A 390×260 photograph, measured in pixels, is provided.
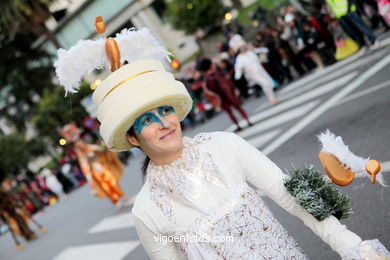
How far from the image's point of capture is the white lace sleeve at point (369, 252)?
1684 mm

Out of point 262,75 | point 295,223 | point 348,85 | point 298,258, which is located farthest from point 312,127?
point 298,258

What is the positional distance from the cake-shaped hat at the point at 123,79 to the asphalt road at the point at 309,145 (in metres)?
2.35

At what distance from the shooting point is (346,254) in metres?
1.76

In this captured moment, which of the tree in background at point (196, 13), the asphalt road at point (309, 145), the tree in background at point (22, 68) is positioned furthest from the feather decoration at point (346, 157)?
the tree in background at point (22, 68)

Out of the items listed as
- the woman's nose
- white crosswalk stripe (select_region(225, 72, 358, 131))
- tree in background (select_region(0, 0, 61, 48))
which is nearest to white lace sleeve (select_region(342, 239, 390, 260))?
the woman's nose

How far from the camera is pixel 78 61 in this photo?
2.17 metres

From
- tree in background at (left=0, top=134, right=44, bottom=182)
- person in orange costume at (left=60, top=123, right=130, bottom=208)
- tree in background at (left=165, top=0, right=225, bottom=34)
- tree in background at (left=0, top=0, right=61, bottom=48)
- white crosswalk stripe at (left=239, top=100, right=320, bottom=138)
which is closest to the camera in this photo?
white crosswalk stripe at (left=239, top=100, right=320, bottom=138)

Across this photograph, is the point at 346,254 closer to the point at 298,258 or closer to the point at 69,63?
the point at 298,258

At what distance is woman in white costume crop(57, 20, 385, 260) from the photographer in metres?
1.97

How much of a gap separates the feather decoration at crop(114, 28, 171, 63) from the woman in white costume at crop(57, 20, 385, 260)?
0.76 ft

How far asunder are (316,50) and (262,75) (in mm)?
1961

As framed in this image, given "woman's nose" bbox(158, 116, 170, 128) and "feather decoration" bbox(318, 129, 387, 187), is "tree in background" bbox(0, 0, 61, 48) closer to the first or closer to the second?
"woman's nose" bbox(158, 116, 170, 128)

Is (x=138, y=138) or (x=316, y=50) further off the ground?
(x=138, y=138)

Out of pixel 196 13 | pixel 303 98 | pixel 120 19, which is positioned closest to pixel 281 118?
pixel 303 98
